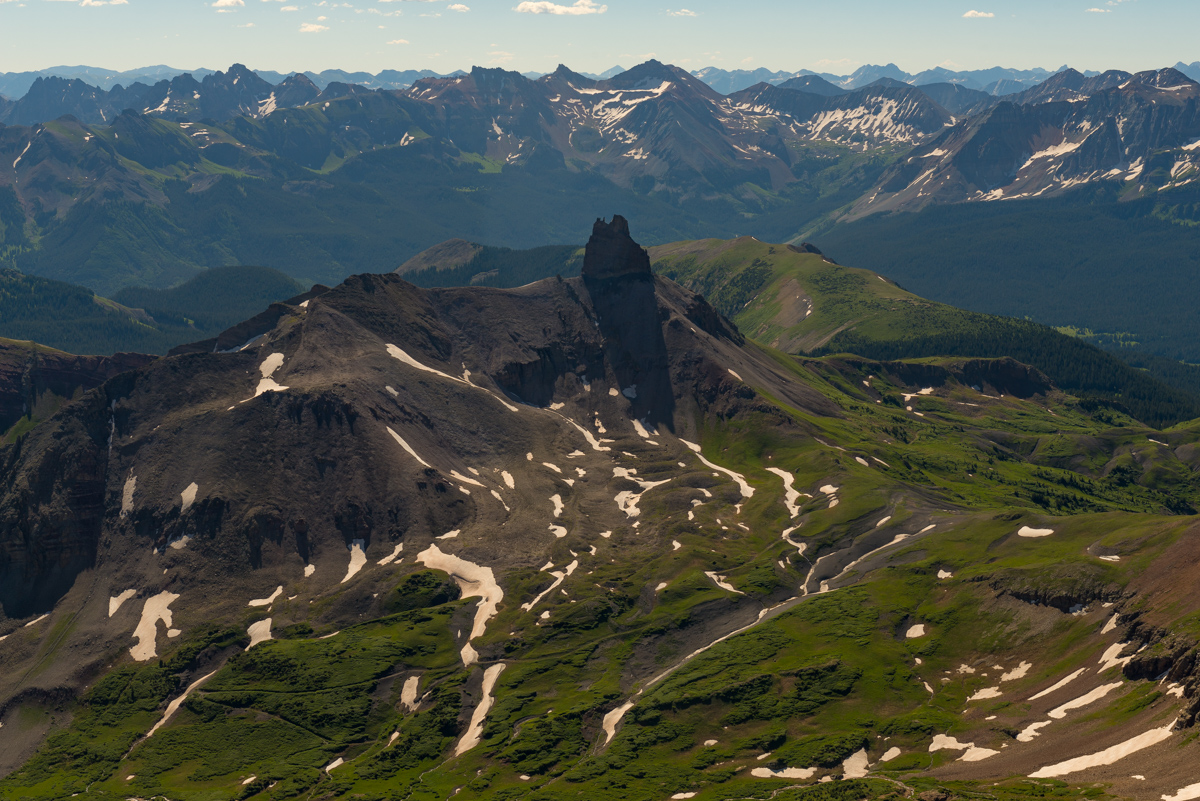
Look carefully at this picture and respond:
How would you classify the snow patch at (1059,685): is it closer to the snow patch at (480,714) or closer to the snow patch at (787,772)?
the snow patch at (787,772)

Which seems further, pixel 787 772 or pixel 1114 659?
pixel 1114 659

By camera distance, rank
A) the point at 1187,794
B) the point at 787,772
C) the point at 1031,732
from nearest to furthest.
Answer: the point at 1187,794 → the point at 1031,732 → the point at 787,772

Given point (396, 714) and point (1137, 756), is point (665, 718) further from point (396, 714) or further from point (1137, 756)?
point (1137, 756)

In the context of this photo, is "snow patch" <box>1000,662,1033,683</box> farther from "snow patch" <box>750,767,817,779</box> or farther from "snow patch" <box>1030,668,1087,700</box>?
"snow patch" <box>750,767,817,779</box>

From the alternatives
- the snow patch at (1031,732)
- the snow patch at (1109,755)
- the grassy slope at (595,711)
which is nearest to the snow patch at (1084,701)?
the snow patch at (1031,732)

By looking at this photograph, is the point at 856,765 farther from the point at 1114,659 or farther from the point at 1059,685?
the point at 1114,659

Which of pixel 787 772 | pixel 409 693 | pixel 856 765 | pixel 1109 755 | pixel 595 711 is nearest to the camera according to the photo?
pixel 1109 755

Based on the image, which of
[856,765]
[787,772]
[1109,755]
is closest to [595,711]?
[787,772]

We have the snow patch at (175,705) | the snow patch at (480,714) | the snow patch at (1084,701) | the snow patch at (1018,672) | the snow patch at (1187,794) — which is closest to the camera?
the snow patch at (1187,794)

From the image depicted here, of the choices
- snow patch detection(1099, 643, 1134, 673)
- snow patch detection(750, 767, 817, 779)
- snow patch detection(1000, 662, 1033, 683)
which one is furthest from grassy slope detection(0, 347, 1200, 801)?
snow patch detection(1099, 643, 1134, 673)

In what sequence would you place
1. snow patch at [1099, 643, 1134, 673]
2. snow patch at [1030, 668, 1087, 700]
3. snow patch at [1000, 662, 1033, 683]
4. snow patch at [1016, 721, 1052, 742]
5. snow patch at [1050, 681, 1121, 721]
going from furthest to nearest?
snow patch at [1000, 662, 1033, 683] → snow patch at [1030, 668, 1087, 700] → snow patch at [1099, 643, 1134, 673] → snow patch at [1050, 681, 1121, 721] → snow patch at [1016, 721, 1052, 742]

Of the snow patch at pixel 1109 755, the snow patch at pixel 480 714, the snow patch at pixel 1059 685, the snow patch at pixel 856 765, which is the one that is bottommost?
the snow patch at pixel 480 714

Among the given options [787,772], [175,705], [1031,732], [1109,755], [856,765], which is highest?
[1109,755]
